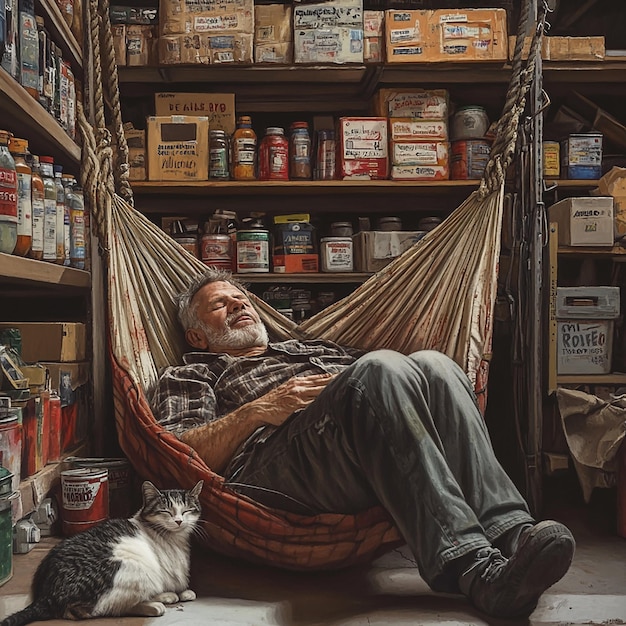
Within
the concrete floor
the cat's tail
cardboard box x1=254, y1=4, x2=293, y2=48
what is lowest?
the concrete floor

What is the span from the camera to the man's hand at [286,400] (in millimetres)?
1715

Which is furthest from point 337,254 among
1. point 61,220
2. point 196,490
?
point 196,490

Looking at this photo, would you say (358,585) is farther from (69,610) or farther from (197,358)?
(197,358)

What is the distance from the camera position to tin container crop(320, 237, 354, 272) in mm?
2707

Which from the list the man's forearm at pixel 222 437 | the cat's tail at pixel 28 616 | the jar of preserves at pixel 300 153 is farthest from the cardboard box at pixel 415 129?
the cat's tail at pixel 28 616

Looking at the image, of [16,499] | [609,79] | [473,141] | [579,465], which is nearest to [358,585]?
[16,499]

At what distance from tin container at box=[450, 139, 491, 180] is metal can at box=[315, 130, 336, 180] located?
0.44 m

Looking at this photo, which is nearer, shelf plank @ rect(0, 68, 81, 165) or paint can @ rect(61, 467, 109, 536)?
shelf plank @ rect(0, 68, 81, 165)

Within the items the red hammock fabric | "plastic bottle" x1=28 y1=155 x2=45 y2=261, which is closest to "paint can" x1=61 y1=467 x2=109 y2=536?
the red hammock fabric

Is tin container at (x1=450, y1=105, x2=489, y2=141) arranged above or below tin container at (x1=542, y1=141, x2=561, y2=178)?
above

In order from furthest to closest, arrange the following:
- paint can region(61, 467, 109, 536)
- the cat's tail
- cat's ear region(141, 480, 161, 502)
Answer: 1. paint can region(61, 467, 109, 536)
2. cat's ear region(141, 480, 161, 502)
3. the cat's tail

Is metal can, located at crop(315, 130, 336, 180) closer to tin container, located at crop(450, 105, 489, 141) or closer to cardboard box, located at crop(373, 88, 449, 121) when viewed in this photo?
cardboard box, located at crop(373, 88, 449, 121)

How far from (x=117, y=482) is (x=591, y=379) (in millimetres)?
1580

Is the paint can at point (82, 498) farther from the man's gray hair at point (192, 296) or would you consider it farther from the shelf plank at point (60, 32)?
the shelf plank at point (60, 32)
